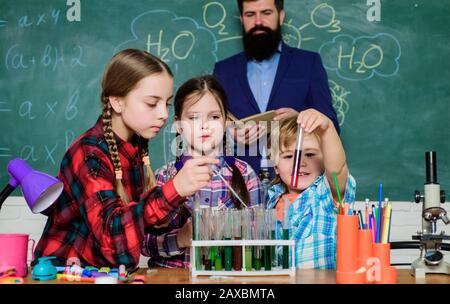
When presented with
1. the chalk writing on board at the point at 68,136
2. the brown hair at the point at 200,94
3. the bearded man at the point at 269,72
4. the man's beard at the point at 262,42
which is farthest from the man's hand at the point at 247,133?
the chalk writing on board at the point at 68,136

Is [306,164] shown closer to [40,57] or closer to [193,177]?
[193,177]

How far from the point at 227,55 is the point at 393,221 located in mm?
1236

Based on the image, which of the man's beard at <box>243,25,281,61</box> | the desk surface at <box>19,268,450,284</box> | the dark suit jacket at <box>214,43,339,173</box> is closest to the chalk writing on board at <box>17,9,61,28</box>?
the dark suit jacket at <box>214,43,339,173</box>

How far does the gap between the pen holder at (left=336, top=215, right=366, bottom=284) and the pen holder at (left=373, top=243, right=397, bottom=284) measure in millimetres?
35

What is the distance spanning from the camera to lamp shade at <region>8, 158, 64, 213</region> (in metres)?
1.46

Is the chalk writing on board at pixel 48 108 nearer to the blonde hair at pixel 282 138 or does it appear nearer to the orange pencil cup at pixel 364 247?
the blonde hair at pixel 282 138

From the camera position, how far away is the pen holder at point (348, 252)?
1.30 metres

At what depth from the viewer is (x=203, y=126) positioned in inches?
73.8

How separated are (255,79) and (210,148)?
167 centimetres

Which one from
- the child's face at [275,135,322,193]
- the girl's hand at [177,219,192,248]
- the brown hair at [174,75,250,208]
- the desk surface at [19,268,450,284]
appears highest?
the brown hair at [174,75,250,208]

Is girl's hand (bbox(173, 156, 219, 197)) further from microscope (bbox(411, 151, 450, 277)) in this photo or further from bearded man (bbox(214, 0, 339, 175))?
bearded man (bbox(214, 0, 339, 175))

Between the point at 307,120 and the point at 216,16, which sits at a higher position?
the point at 216,16

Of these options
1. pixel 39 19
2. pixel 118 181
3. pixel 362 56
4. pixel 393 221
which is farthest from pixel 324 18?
pixel 118 181

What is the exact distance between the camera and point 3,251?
4.70 ft
